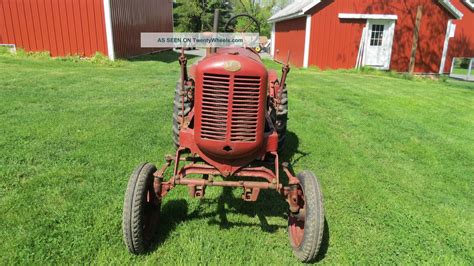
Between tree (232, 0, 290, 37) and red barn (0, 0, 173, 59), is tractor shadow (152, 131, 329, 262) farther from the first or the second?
tree (232, 0, 290, 37)

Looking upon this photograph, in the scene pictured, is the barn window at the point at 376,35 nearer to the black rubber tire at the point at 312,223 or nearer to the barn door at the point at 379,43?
the barn door at the point at 379,43

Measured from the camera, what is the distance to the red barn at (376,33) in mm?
14516

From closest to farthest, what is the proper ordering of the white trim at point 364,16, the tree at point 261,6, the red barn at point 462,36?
the white trim at point 364,16 < the red barn at point 462,36 < the tree at point 261,6

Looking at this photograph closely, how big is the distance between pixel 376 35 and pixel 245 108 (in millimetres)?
14206

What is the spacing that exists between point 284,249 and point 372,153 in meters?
2.62

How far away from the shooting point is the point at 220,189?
3771 mm

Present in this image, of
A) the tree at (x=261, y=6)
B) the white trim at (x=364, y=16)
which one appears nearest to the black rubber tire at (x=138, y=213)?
the white trim at (x=364, y=16)

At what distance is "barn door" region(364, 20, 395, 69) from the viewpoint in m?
14.9

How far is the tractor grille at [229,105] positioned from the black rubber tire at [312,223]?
1.87 ft

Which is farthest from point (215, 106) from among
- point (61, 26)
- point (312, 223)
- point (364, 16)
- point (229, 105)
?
point (364, 16)

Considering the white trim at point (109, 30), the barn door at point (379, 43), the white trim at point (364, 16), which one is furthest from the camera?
the barn door at point (379, 43)

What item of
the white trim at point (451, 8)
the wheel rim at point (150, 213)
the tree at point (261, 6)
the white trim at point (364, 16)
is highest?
the tree at point (261, 6)

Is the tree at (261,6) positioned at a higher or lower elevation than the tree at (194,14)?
higher

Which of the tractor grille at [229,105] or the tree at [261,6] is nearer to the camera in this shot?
the tractor grille at [229,105]
